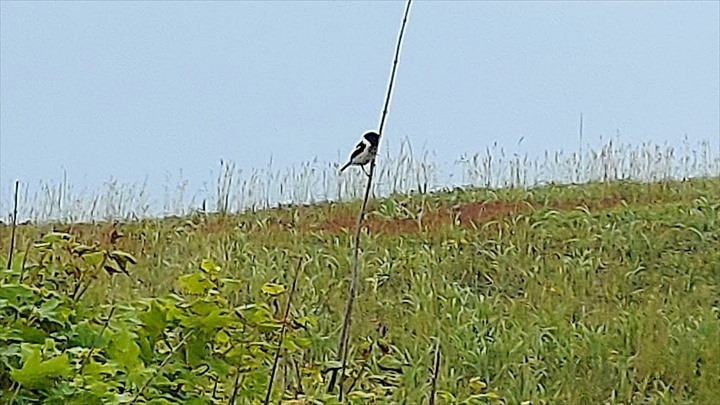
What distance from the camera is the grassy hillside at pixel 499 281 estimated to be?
4676 millimetres

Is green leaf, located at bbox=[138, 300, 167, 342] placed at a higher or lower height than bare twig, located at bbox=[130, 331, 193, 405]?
higher

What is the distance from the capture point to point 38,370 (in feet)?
4.03

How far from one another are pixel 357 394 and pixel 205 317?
0.88ft

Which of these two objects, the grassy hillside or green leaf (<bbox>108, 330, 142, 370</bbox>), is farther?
the grassy hillside

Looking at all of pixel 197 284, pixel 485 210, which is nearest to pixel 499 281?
pixel 485 210

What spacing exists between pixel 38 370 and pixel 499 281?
5.09 m

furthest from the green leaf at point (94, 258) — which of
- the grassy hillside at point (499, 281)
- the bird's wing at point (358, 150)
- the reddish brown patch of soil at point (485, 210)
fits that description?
the reddish brown patch of soil at point (485, 210)

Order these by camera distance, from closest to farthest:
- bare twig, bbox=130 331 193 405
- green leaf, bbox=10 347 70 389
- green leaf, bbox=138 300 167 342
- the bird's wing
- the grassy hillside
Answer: green leaf, bbox=10 347 70 389 < bare twig, bbox=130 331 193 405 < green leaf, bbox=138 300 167 342 < the grassy hillside < the bird's wing

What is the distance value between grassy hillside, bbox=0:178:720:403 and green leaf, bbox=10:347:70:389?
220cm

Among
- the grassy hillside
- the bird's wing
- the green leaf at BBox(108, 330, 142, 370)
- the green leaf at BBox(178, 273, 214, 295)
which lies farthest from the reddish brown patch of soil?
the green leaf at BBox(108, 330, 142, 370)

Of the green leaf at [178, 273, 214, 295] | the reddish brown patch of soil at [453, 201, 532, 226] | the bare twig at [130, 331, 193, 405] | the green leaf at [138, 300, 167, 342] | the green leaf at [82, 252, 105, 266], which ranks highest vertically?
the reddish brown patch of soil at [453, 201, 532, 226]

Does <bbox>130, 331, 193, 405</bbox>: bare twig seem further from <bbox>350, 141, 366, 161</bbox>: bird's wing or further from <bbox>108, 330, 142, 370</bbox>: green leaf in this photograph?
<bbox>350, 141, 366, 161</bbox>: bird's wing

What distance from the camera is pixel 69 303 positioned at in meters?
1.61

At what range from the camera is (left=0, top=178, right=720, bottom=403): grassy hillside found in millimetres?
4676
